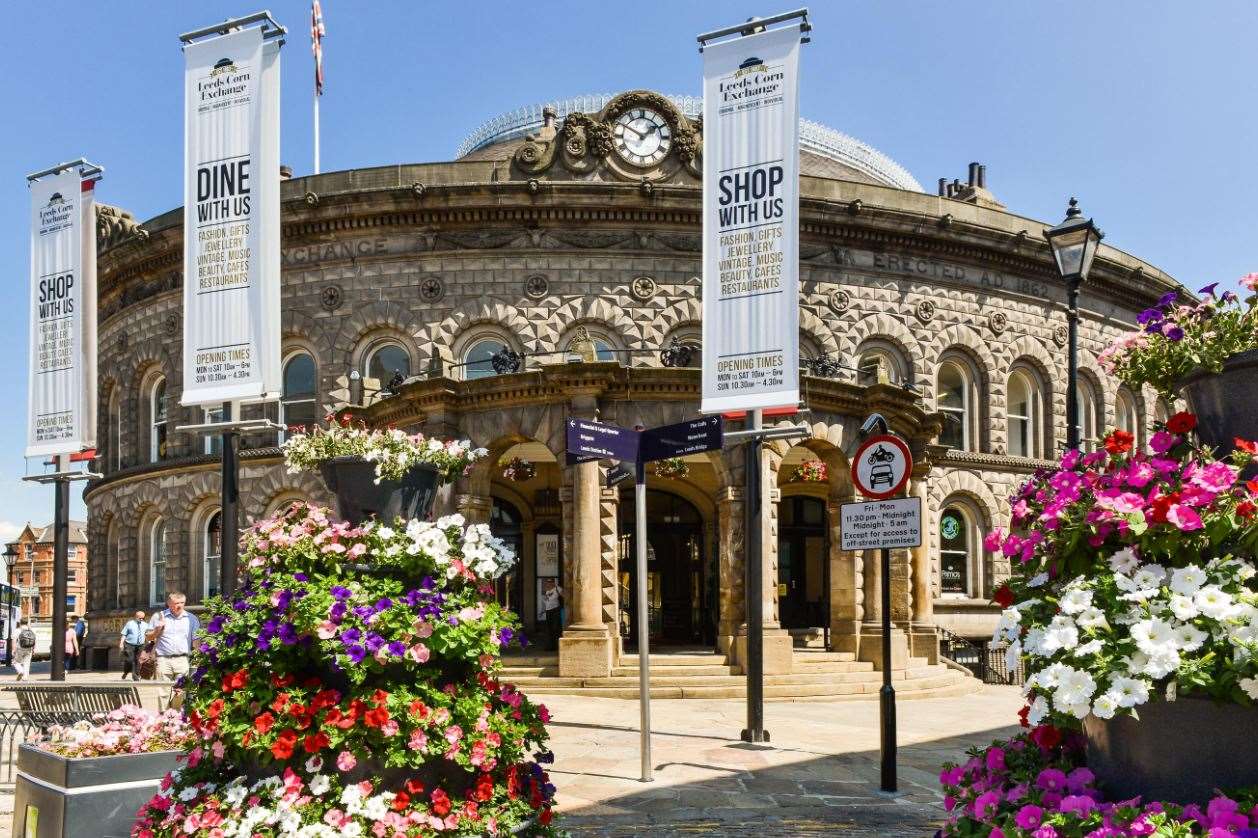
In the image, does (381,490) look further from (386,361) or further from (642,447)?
(386,361)

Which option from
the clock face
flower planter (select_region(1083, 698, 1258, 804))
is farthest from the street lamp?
the clock face

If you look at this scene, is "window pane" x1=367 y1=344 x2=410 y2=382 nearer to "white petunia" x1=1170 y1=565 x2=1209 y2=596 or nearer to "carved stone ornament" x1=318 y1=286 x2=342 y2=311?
"carved stone ornament" x1=318 y1=286 x2=342 y2=311

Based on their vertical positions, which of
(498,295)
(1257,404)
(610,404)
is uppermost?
(498,295)

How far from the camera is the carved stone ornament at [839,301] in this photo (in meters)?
26.1

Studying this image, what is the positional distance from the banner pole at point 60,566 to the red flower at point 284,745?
10.3m

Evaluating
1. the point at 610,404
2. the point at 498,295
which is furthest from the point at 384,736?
the point at 498,295

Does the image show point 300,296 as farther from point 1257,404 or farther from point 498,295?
point 1257,404

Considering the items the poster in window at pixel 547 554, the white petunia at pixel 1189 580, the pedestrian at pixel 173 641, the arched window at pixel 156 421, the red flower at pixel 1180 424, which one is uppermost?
the arched window at pixel 156 421

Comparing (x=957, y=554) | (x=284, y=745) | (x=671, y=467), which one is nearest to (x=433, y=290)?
(x=671, y=467)

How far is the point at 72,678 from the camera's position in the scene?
1014 inches

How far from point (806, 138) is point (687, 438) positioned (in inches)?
1217

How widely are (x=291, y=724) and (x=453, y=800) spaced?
2.97 feet

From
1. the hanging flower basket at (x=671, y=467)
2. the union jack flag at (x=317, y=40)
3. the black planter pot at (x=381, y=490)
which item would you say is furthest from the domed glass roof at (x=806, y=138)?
the black planter pot at (x=381, y=490)

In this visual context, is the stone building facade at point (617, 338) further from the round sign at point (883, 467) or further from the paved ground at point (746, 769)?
the round sign at point (883, 467)
